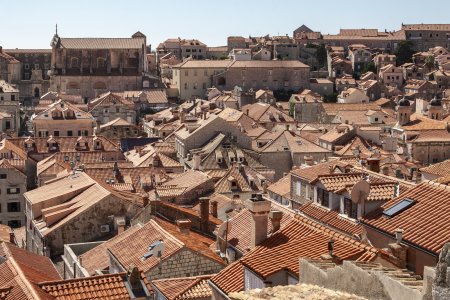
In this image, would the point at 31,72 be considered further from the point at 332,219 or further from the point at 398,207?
the point at 398,207

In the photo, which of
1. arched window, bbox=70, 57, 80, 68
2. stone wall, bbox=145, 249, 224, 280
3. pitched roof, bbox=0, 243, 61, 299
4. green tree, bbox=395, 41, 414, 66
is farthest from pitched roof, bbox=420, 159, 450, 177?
green tree, bbox=395, 41, 414, 66

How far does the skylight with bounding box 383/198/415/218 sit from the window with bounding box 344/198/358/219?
386 cm

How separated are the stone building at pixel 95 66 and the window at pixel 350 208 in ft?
342

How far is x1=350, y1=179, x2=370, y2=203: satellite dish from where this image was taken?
2312cm

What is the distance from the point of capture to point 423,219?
61.8 feet

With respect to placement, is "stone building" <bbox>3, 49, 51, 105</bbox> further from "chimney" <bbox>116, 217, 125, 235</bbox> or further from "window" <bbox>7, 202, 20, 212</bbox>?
"chimney" <bbox>116, 217, 125, 235</bbox>

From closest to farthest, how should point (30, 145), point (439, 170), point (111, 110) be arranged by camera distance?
point (439, 170)
point (30, 145)
point (111, 110)

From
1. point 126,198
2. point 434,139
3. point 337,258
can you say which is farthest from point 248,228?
point 434,139

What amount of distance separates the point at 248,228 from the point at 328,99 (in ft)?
357

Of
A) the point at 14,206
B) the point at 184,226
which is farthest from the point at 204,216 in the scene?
the point at 14,206

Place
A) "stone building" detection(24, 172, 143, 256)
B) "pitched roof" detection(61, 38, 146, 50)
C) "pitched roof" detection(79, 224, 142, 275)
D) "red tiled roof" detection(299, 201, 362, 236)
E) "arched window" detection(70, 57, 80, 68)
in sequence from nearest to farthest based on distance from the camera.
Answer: "red tiled roof" detection(299, 201, 362, 236) → "pitched roof" detection(79, 224, 142, 275) → "stone building" detection(24, 172, 143, 256) → "arched window" detection(70, 57, 80, 68) → "pitched roof" detection(61, 38, 146, 50)

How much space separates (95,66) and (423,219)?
115491mm

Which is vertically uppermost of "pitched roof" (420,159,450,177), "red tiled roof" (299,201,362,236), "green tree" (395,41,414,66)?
"green tree" (395,41,414,66)

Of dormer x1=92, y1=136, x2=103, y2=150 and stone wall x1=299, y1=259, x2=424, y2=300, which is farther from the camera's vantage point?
dormer x1=92, y1=136, x2=103, y2=150
